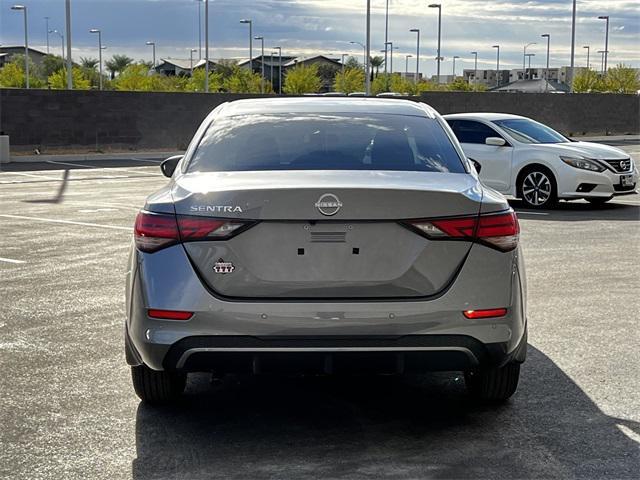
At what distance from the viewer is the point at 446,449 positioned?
4828 millimetres

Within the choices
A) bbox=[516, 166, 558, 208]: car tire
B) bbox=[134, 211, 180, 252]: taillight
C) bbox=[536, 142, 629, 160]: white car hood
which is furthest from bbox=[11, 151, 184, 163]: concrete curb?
bbox=[134, 211, 180, 252]: taillight

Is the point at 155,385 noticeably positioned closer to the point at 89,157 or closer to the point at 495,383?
the point at 495,383

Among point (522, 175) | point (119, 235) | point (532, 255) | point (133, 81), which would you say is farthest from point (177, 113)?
point (133, 81)

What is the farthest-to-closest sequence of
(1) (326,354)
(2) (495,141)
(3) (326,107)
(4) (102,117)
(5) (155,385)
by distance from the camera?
1. (4) (102,117)
2. (2) (495,141)
3. (3) (326,107)
4. (5) (155,385)
5. (1) (326,354)

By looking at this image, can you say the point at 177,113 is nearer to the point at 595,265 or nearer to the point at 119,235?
the point at 119,235

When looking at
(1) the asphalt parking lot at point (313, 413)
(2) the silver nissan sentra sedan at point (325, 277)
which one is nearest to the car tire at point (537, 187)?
(1) the asphalt parking lot at point (313, 413)

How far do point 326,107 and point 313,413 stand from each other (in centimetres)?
184

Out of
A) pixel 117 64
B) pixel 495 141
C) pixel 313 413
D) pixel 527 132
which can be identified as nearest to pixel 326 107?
pixel 313 413

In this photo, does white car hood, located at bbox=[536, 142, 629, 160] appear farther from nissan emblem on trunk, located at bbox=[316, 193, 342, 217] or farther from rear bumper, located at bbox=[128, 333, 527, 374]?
nissan emblem on trunk, located at bbox=[316, 193, 342, 217]

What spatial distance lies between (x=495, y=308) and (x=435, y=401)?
100 centimetres

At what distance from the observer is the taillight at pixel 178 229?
471cm

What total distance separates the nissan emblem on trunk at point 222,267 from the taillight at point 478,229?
2.76ft

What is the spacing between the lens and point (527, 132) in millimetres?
17516

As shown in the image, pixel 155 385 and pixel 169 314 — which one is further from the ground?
pixel 169 314
